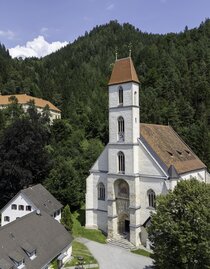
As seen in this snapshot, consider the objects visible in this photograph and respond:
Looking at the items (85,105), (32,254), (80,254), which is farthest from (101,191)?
(85,105)

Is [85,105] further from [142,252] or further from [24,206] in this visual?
[142,252]

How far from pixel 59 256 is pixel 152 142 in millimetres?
17915

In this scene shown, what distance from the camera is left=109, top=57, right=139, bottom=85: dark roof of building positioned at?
3616 centimetres

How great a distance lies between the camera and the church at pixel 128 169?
35344mm

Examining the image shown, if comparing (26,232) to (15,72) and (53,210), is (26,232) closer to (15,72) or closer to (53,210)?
(53,210)

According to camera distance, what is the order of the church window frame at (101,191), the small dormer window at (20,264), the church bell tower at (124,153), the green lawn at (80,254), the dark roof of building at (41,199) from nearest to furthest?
1. the small dormer window at (20,264)
2. the green lawn at (80,254)
3. the church bell tower at (124,153)
4. the dark roof of building at (41,199)
5. the church window frame at (101,191)

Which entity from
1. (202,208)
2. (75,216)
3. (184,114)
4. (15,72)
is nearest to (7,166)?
(75,216)

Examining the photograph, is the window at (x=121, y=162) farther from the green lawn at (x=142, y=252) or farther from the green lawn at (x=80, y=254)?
the green lawn at (x=80, y=254)

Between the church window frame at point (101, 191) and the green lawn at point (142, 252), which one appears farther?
the church window frame at point (101, 191)

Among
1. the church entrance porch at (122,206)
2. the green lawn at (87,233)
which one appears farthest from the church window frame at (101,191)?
the green lawn at (87,233)

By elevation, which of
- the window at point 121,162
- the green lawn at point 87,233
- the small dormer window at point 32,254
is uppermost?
the window at point 121,162

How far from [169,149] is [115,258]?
16.0 metres

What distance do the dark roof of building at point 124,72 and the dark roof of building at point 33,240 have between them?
18.9 meters

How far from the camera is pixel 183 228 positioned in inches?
870
